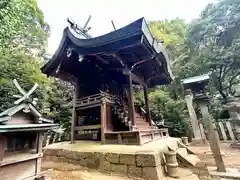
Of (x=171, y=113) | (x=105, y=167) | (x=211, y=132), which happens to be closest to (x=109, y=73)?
(x=105, y=167)

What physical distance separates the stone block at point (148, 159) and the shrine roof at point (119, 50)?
3132mm

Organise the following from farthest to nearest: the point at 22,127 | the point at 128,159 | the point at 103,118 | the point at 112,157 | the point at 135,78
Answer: the point at 135,78, the point at 103,118, the point at 112,157, the point at 128,159, the point at 22,127

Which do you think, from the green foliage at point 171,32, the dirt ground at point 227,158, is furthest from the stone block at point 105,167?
the green foliage at point 171,32

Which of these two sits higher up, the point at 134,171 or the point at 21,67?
the point at 21,67

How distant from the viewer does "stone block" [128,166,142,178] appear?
3.33m

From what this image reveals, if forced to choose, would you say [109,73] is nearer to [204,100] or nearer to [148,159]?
[204,100]

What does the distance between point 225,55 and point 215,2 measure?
18.7 ft

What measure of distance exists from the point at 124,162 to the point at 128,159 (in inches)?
5.7

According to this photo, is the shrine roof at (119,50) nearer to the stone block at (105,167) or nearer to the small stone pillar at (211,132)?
the small stone pillar at (211,132)

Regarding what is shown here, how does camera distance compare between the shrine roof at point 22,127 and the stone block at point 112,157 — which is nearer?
the shrine roof at point 22,127

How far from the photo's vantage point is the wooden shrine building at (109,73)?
4.73 metres

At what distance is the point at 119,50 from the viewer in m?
5.19

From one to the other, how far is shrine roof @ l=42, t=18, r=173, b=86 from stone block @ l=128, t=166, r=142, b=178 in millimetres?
3485

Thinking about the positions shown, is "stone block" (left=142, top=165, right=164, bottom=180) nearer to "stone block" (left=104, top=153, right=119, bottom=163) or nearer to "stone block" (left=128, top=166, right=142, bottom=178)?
"stone block" (left=128, top=166, right=142, bottom=178)
